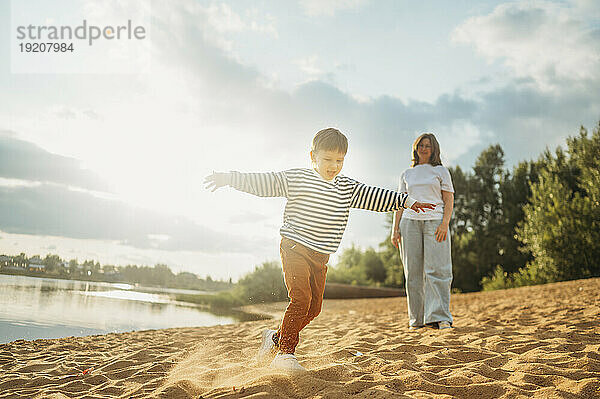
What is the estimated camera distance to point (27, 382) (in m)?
3.07

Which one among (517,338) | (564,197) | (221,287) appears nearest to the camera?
(517,338)

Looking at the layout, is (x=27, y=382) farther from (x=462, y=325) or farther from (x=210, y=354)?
(x=462, y=325)

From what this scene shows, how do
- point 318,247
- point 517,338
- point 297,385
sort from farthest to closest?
1. point 517,338
2. point 318,247
3. point 297,385

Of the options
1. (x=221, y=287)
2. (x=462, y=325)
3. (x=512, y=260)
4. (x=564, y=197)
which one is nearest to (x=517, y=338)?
(x=462, y=325)

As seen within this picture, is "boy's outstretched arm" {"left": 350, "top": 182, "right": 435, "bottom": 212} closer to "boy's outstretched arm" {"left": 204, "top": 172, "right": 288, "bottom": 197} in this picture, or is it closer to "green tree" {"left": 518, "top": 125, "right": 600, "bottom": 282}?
"boy's outstretched arm" {"left": 204, "top": 172, "right": 288, "bottom": 197}

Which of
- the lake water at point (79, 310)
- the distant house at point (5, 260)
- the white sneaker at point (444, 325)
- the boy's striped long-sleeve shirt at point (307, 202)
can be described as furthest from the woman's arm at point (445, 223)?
the distant house at point (5, 260)

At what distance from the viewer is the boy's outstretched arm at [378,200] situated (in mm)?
3373

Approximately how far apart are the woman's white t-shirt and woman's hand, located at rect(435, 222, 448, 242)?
13 centimetres

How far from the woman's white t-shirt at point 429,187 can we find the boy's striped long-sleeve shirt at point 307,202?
192cm

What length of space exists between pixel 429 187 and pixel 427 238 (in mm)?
580

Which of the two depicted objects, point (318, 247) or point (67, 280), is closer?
point (318, 247)

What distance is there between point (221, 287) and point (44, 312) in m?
2.99

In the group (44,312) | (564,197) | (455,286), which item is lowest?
(455,286)

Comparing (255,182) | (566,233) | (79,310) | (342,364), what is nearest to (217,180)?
(255,182)
